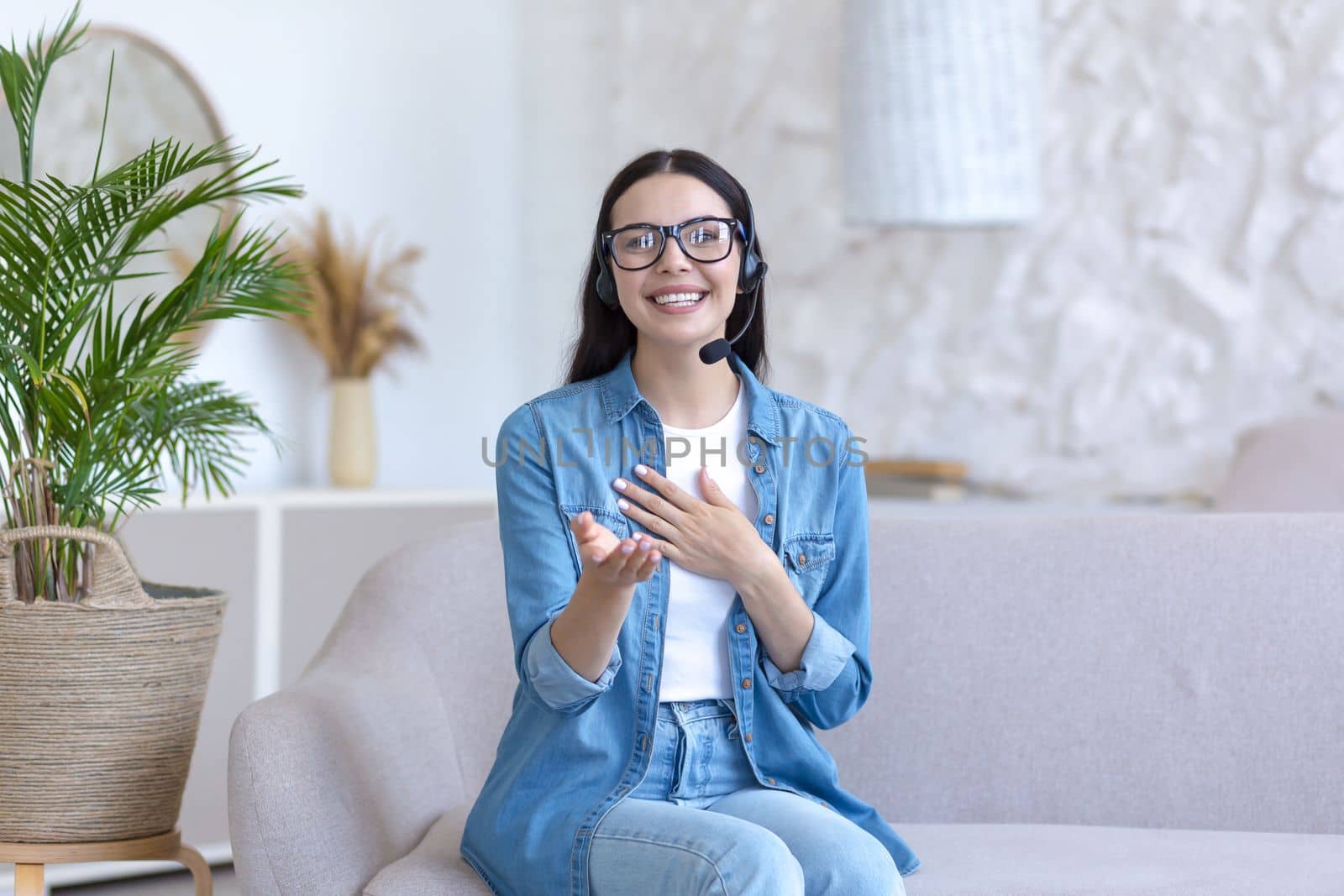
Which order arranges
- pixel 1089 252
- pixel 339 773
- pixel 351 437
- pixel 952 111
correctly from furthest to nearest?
pixel 351 437 → pixel 1089 252 → pixel 952 111 → pixel 339 773

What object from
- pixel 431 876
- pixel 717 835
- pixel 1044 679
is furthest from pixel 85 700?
pixel 1044 679

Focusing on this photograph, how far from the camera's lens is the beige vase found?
347 centimetres

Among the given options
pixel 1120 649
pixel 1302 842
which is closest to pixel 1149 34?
pixel 1120 649

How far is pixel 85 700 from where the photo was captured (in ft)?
6.24

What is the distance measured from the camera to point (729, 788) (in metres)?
1.54

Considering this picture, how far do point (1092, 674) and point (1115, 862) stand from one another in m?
0.35

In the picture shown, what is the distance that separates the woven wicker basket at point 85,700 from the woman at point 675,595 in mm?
623

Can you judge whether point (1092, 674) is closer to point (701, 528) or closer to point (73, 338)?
point (701, 528)

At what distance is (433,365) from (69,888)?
163cm

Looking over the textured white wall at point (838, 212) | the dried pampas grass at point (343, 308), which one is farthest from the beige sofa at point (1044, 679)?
the dried pampas grass at point (343, 308)

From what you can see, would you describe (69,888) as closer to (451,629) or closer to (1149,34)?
(451,629)

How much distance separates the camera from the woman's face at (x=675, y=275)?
5.02 feet

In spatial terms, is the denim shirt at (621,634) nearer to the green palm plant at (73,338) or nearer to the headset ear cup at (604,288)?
the headset ear cup at (604,288)

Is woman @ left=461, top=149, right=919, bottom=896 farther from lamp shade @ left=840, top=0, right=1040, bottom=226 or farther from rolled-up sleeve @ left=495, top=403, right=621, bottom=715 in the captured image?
lamp shade @ left=840, top=0, right=1040, bottom=226
